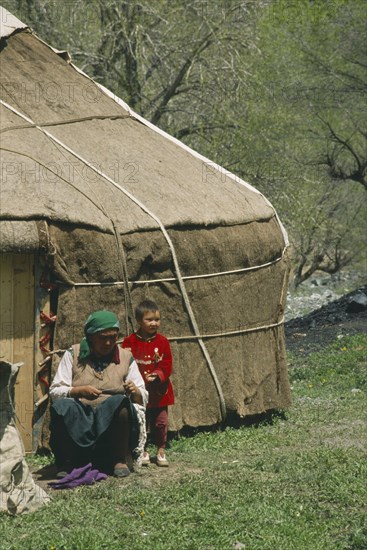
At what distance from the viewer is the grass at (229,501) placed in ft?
18.0

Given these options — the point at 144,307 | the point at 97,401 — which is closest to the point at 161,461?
the point at 97,401

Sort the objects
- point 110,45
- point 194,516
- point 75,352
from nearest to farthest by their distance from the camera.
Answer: point 194,516 → point 75,352 → point 110,45

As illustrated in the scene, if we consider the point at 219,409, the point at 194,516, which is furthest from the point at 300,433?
the point at 194,516

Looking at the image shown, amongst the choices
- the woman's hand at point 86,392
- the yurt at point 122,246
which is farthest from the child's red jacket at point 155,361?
the woman's hand at point 86,392

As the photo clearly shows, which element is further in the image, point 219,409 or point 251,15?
point 251,15

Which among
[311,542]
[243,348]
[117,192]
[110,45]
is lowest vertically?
[311,542]

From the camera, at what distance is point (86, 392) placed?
6.75 meters

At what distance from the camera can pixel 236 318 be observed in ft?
28.5

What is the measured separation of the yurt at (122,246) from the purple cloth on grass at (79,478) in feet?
3.26

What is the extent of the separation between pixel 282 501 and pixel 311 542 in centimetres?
72

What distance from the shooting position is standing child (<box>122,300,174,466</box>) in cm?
735

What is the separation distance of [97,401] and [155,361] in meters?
0.73

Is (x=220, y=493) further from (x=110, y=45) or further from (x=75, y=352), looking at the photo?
(x=110, y=45)

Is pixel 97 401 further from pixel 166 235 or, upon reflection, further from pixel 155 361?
pixel 166 235
